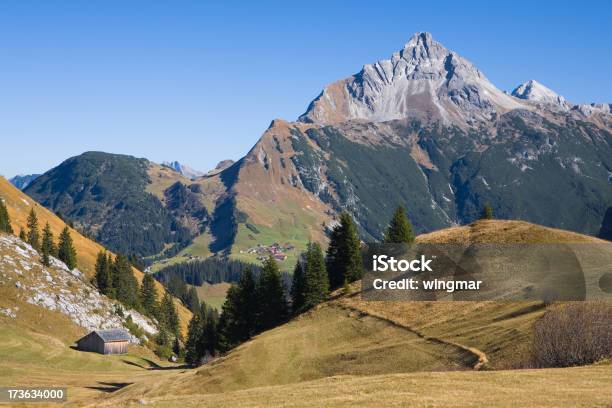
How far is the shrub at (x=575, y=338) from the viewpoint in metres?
50.5

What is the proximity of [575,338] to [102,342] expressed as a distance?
106874 millimetres

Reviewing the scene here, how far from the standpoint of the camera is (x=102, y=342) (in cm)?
13212

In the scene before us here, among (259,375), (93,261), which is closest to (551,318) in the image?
(259,375)

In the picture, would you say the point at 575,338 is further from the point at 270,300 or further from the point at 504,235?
the point at 270,300

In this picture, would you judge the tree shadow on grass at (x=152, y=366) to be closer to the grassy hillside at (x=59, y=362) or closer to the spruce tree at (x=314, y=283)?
the grassy hillside at (x=59, y=362)

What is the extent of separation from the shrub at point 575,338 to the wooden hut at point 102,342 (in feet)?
336

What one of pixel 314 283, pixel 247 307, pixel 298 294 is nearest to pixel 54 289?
pixel 247 307

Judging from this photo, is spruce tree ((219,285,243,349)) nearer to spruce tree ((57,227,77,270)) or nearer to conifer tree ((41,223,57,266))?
conifer tree ((41,223,57,266))

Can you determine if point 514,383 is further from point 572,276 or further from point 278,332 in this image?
point 278,332

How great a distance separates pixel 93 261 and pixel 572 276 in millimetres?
156706

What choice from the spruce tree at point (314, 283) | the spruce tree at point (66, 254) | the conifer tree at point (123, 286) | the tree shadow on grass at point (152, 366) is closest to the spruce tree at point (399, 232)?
the spruce tree at point (314, 283)

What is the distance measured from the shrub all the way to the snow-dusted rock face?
112258 mm

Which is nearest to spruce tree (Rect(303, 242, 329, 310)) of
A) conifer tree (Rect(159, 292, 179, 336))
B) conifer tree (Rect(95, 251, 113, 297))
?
conifer tree (Rect(95, 251, 113, 297))

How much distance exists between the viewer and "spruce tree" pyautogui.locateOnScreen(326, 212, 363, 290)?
354 feet
